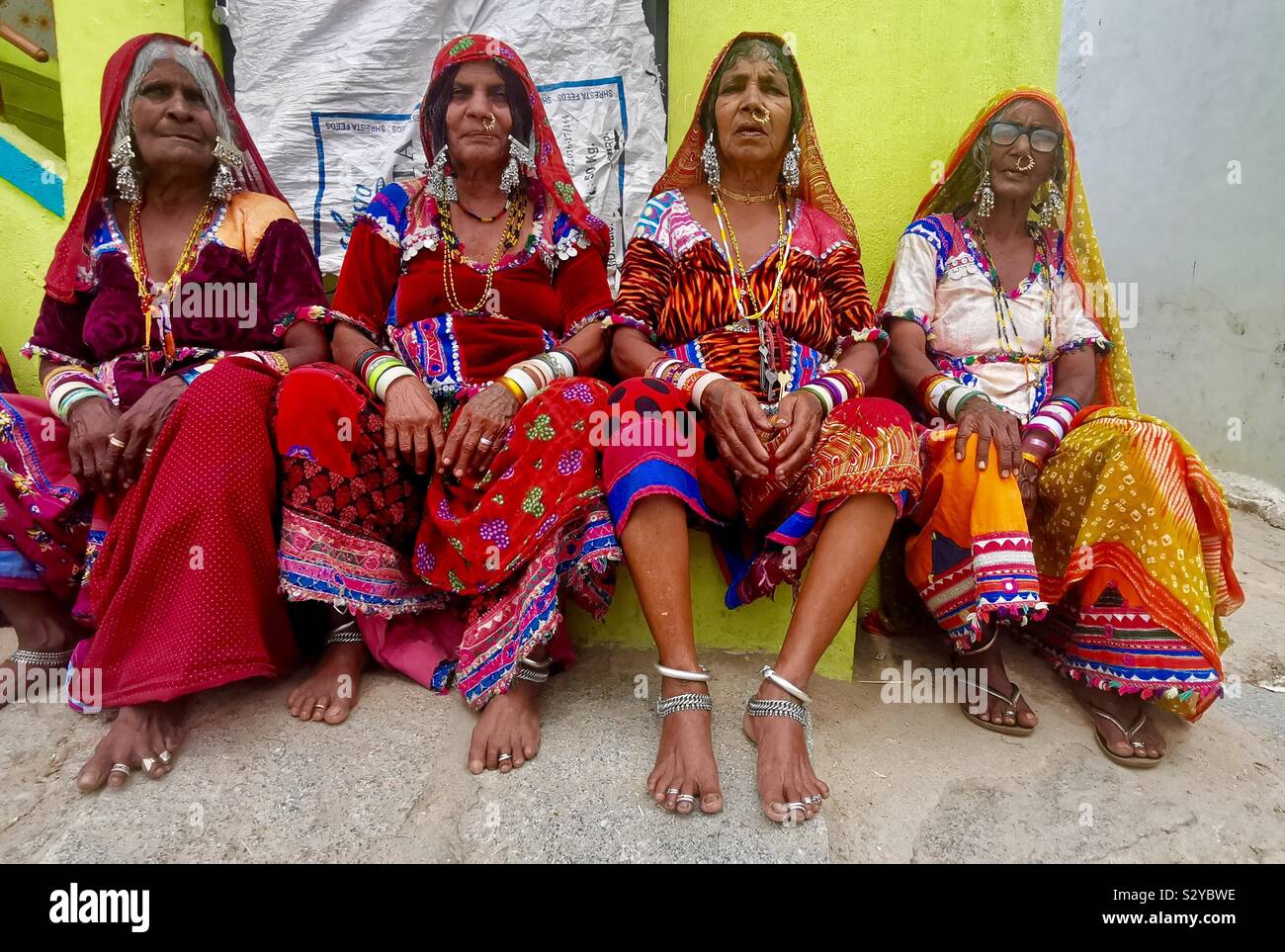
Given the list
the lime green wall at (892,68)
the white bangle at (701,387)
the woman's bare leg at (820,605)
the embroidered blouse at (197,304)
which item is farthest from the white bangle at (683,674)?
the lime green wall at (892,68)

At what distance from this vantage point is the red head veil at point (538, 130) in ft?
8.10

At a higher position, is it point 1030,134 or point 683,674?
point 1030,134

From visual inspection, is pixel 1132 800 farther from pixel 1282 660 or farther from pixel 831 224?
pixel 831 224

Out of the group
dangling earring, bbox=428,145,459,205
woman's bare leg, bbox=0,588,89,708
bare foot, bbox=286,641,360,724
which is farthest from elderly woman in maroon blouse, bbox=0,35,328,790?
dangling earring, bbox=428,145,459,205

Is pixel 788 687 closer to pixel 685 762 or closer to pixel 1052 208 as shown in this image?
pixel 685 762

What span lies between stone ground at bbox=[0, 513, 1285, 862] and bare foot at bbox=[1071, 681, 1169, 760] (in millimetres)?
55

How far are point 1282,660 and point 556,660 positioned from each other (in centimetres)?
302

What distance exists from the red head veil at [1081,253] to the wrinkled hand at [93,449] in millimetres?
2715

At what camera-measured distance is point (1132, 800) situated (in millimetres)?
1959

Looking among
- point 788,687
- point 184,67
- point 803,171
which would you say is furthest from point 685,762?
point 184,67

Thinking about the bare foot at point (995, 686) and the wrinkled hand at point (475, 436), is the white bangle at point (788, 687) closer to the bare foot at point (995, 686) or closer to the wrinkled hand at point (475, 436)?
the bare foot at point (995, 686)

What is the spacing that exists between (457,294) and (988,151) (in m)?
2.09

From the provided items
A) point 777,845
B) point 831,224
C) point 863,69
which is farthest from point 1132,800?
point 863,69

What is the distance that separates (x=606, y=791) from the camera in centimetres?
174
